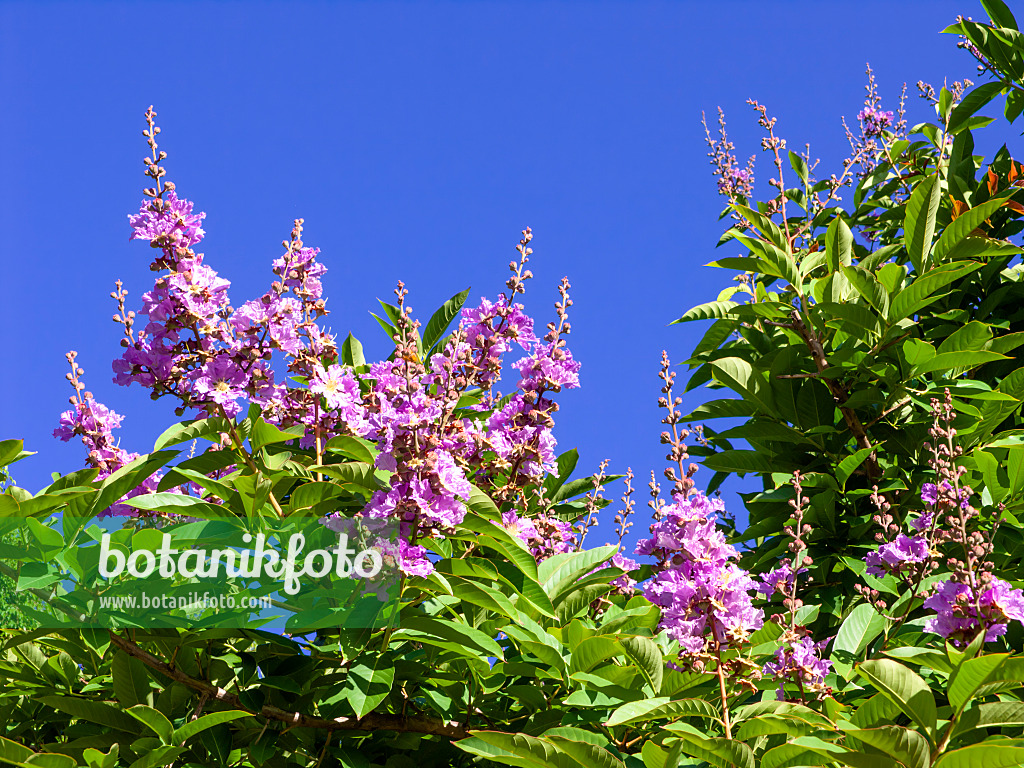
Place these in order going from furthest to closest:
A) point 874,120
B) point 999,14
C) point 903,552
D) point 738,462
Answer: point 874,120 → point 999,14 → point 738,462 → point 903,552

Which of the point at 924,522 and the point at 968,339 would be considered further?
the point at 968,339

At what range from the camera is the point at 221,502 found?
89.1 inches

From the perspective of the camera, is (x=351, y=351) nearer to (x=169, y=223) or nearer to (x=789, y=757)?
(x=169, y=223)

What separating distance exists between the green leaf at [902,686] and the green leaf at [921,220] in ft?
6.11

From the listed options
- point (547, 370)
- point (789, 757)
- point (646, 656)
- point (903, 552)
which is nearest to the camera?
point (789, 757)

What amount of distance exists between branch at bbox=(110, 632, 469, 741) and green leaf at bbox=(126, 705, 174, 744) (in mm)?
143

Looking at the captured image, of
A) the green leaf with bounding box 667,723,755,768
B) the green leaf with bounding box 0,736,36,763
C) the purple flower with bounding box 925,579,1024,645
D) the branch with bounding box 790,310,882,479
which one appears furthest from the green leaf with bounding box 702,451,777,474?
the green leaf with bounding box 0,736,36,763

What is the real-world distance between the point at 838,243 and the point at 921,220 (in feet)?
0.91

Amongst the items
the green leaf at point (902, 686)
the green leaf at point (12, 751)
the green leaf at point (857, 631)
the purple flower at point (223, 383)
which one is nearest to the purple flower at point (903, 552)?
the green leaf at point (857, 631)

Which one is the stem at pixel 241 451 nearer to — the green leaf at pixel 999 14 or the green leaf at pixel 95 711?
the green leaf at pixel 95 711

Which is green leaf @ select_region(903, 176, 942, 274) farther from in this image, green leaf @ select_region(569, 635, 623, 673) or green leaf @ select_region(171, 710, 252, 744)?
A: green leaf @ select_region(171, 710, 252, 744)

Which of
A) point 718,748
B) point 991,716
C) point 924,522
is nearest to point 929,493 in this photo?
point 924,522

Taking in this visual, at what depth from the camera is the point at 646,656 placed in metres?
1.88

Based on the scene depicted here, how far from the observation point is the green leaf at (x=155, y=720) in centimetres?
183
